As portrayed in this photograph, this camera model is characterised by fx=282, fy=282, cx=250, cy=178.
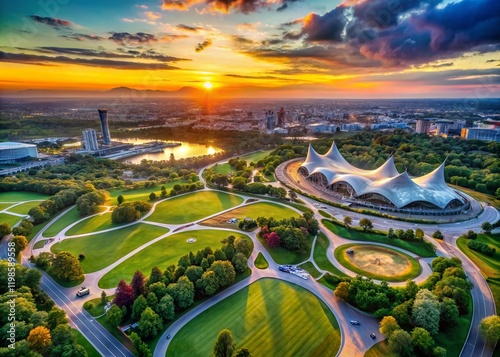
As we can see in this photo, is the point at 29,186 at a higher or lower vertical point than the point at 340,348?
higher

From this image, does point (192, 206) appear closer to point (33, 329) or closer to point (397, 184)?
point (33, 329)

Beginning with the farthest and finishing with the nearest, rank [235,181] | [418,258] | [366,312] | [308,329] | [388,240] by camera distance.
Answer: [235,181]
[388,240]
[418,258]
[366,312]
[308,329]

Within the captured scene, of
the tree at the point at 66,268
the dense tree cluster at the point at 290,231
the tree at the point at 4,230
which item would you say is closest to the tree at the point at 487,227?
the dense tree cluster at the point at 290,231

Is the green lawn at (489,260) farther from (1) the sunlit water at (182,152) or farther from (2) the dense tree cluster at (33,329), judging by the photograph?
(1) the sunlit water at (182,152)

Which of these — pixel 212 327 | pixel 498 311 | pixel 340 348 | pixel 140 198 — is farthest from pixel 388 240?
pixel 140 198

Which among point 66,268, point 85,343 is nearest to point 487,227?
point 85,343

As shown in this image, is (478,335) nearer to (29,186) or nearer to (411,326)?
(411,326)

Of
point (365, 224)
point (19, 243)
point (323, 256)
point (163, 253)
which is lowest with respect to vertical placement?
point (323, 256)
